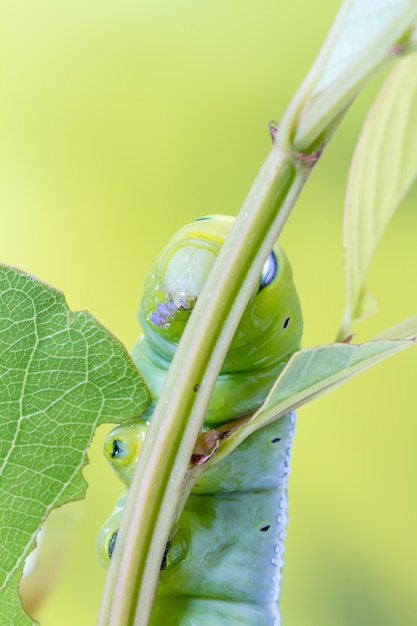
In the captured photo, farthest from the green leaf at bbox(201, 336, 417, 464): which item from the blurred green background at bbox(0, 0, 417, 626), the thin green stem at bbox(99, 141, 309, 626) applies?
the blurred green background at bbox(0, 0, 417, 626)

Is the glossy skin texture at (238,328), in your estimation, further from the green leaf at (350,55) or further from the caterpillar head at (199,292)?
the green leaf at (350,55)

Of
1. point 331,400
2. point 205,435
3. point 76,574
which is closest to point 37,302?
point 205,435

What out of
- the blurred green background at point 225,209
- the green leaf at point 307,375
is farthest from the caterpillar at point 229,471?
the blurred green background at point 225,209

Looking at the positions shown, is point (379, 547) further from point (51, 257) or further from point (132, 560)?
point (132, 560)

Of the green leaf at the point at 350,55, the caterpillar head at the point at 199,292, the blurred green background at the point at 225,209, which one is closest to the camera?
the green leaf at the point at 350,55

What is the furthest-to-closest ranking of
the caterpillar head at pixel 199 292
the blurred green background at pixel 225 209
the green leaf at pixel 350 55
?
1. the blurred green background at pixel 225 209
2. the caterpillar head at pixel 199 292
3. the green leaf at pixel 350 55

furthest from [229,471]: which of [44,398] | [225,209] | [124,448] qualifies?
[225,209]
